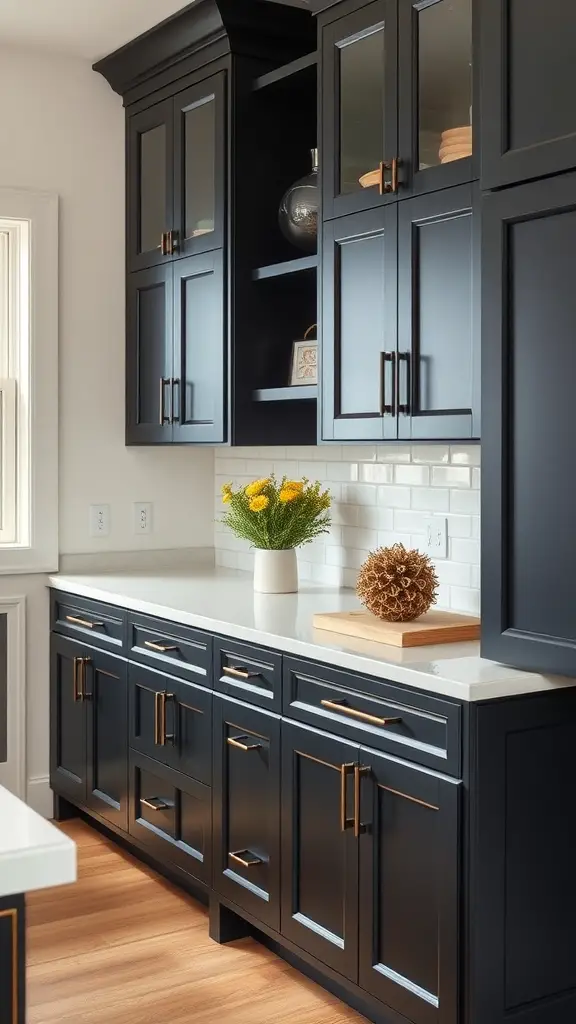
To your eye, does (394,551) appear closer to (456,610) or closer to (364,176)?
(456,610)

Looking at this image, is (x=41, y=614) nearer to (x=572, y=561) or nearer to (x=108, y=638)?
(x=108, y=638)

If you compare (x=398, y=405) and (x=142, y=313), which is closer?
(x=398, y=405)

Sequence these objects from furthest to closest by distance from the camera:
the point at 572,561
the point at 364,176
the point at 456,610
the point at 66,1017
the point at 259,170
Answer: the point at 259,170 < the point at 456,610 < the point at 364,176 < the point at 66,1017 < the point at 572,561

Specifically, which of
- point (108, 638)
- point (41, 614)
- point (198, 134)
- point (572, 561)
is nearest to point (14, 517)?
point (41, 614)

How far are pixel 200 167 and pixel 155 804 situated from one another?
2110mm

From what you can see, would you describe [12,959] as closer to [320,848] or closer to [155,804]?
[320,848]

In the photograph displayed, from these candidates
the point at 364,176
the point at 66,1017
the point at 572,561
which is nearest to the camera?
the point at 572,561

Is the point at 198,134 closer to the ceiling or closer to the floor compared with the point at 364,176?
closer to the ceiling

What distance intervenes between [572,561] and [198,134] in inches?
90.6

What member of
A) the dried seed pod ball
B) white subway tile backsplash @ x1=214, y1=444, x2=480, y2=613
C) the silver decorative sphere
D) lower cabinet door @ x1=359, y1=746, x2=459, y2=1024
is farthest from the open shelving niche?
lower cabinet door @ x1=359, y1=746, x2=459, y2=1024

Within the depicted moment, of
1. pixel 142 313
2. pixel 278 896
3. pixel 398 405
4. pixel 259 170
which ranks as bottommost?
pixel 278 896

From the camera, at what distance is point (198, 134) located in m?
3.90

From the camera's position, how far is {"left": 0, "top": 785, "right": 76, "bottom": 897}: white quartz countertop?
134 centimetres

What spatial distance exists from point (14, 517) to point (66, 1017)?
2.01 metres
